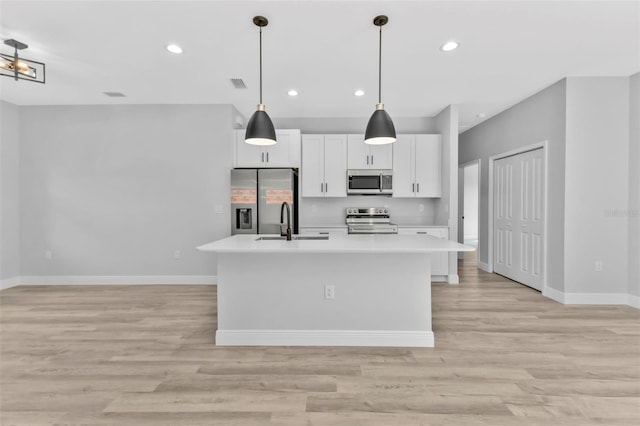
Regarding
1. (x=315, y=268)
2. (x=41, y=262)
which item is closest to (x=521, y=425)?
(x=315, y=268)

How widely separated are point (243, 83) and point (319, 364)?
130 inches

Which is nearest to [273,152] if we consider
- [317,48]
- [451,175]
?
[317,48]

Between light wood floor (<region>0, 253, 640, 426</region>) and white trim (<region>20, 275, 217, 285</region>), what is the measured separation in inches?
48.6

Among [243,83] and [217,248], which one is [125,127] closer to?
[243,83]

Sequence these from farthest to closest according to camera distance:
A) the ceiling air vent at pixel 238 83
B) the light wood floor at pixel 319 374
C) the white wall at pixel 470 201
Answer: the white wall at pixel 470 201 → the ceiling air vent at pixel 238 83 → the light wood floor at pixel 319 374

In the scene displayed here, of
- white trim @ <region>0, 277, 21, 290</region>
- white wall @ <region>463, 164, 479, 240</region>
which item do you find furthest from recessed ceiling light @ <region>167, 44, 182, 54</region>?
white wall @ <region>463, 164, 479, 240</region>

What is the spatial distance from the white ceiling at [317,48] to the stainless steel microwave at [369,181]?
3.64 ft

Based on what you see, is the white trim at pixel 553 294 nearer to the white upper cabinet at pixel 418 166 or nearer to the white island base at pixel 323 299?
the white upper cabinet at pixel 418 166

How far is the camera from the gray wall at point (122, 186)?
15.4 feet

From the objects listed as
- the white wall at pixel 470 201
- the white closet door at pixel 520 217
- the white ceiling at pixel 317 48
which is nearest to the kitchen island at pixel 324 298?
the white ceiling at pixel 317 48

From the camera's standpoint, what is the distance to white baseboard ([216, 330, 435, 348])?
261cm

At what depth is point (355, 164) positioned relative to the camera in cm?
508

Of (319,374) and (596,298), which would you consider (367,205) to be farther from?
(319,374)

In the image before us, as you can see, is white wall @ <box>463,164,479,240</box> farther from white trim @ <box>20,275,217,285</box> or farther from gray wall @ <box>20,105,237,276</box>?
white trim @ <box>20,275,217,285</box>
